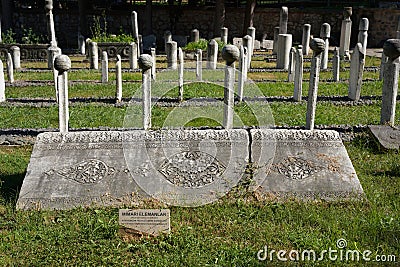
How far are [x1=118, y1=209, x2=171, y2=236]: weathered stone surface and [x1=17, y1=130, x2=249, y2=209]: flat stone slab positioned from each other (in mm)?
617

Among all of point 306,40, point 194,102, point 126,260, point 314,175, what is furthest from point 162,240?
point 306,40

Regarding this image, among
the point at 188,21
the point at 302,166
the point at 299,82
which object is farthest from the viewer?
the point at 188,21

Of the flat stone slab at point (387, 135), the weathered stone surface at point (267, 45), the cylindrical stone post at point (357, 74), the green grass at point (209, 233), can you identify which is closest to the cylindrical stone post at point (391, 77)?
the flat stone slab at point (387, 135)

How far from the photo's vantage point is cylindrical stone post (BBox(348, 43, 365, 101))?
11258 millimetres

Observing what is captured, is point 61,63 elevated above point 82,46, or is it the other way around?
point 61,63

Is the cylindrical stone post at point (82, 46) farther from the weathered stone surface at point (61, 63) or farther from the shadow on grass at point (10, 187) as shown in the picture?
the shadow on grass at point (10, 187)

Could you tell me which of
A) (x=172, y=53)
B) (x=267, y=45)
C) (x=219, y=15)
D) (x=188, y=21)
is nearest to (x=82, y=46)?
(x=219, y=15)

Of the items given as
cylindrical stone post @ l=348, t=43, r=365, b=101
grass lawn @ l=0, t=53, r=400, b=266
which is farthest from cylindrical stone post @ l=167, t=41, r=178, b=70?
grass lawn @ l=0, t=53, r=400, b=266

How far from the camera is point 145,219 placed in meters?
5.14

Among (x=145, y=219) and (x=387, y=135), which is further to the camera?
(x=387, y=135)

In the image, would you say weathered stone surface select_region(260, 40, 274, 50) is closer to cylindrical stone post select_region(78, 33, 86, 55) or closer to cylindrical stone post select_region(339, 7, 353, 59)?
cylindrical stone post select_region(339, 7, 353, 59)

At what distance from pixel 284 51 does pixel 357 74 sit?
198 inches

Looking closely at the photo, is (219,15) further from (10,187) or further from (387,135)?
(10,187)

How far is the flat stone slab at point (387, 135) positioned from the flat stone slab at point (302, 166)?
62.6 inches
